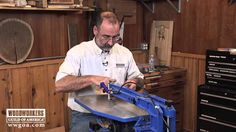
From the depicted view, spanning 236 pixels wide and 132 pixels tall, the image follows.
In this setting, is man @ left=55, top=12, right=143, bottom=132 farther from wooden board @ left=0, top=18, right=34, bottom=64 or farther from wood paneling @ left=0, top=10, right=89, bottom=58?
wood paneling @ left=0, top=10, right=89, bottom=58

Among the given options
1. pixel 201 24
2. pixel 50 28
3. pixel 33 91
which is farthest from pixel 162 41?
pixel 33 91

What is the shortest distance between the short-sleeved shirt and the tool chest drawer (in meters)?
0.94

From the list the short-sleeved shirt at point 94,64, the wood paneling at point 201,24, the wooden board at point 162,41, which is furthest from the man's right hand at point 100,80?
the wooden board at point 162,41

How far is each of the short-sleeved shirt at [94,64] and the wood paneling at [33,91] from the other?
3.04 feet

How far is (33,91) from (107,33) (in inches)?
52.0

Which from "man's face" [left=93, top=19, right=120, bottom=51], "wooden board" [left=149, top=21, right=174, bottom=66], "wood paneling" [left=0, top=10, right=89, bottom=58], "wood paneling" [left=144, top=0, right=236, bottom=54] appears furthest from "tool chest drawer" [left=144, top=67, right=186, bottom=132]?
"man's face" [left=93, top=19, right=120, bottom=51]

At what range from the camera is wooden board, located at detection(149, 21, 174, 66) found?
3.68 metres

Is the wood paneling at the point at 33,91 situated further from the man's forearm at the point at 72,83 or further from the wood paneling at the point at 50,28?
the man's forearm at the point at 72,83

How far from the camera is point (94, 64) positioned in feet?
6.97

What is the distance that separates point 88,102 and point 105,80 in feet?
0.54

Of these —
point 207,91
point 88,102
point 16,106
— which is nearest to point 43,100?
point 16,106

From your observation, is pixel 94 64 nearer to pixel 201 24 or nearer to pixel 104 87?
pixel 104 87

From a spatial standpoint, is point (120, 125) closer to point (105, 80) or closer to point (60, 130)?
point (105, 80)

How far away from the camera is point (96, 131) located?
158 centimetres
